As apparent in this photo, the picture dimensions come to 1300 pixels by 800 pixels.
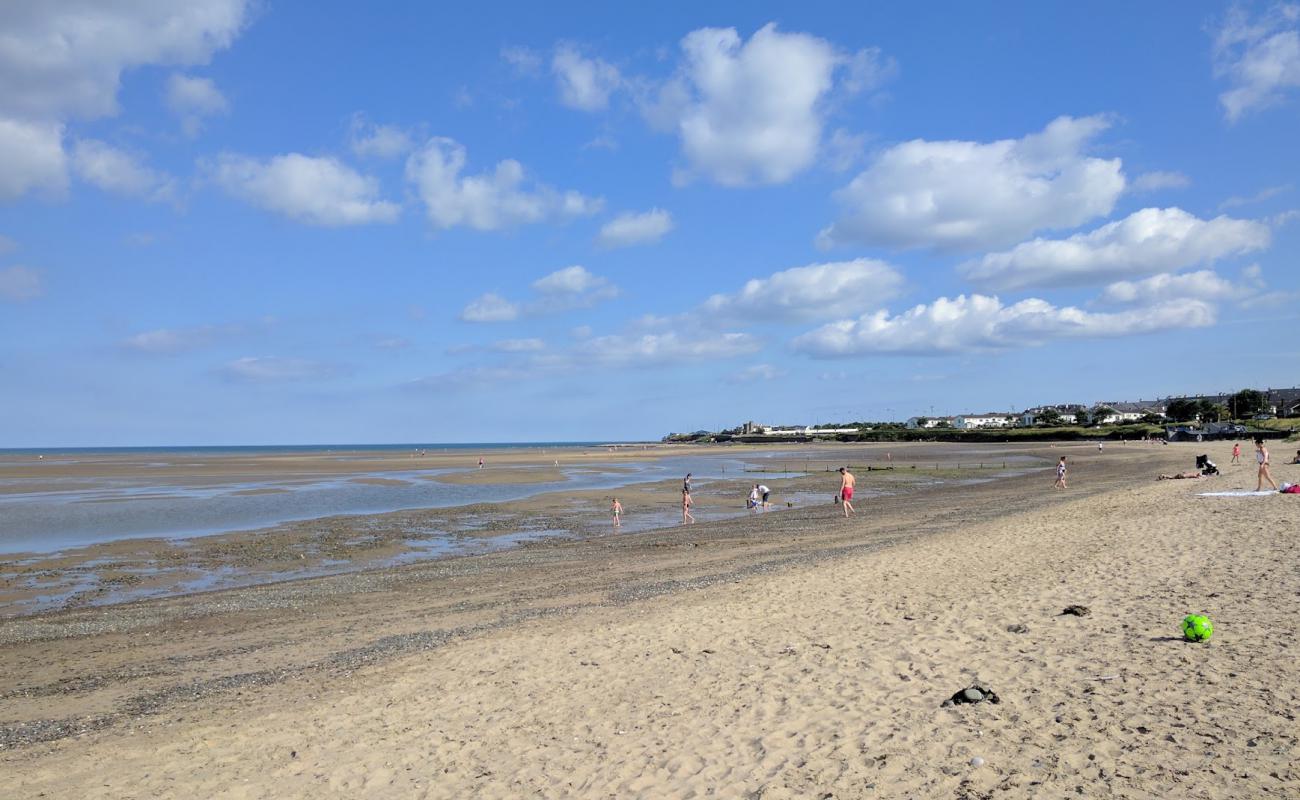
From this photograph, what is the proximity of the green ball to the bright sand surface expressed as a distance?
14 cm

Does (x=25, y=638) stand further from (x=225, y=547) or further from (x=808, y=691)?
(x=808, y=691)

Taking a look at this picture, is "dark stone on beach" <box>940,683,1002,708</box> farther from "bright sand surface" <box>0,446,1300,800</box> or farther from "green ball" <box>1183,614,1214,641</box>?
"green ball" <box>1183,614,1214,641</box>

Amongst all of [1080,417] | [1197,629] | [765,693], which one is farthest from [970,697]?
[1080,417]

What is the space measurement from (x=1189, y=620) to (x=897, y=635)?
306 cm

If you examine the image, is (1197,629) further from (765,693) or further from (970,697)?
(765,693)

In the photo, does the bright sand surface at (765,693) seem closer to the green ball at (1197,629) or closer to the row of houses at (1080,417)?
the green ball at (1197,629)

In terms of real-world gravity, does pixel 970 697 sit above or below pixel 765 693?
above

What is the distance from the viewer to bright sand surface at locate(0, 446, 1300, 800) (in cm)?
612

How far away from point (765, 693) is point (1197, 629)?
460 centimetres

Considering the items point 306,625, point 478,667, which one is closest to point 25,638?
point 306,625

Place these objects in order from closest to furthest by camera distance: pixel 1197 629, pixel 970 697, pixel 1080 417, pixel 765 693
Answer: pixel 970 697 → pixel 765 693 → pixel 1197 629 → pixel 1080 417

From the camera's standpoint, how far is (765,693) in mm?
8086

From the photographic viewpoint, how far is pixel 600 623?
12.1 metres

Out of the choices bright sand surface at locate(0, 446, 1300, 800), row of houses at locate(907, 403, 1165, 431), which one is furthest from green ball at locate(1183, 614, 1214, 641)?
row of houses at locate(907, 403, 1165, 431)
